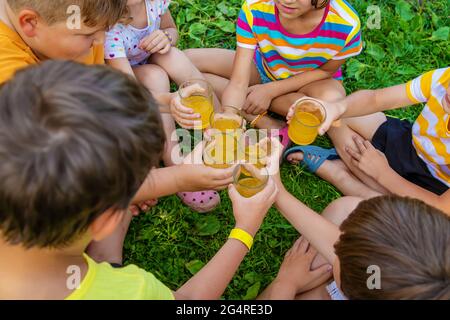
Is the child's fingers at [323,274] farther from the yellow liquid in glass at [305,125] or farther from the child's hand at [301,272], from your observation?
the yellow liquid in glass at [305,125]

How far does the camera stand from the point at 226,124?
2641mm

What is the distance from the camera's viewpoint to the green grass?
2.79 metres

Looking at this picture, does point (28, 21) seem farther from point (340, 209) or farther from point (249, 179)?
point (340, 209)

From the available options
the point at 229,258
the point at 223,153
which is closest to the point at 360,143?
A: the point at 223,153

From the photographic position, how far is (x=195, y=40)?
359cm

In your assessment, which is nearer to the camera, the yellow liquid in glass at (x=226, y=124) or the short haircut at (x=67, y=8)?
the short haircut at (x=67, y=8)

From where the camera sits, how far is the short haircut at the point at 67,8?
2.07 metres

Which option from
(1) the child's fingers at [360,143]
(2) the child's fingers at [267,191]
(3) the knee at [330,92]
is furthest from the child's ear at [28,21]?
(1) the child's fingers at [360,143]

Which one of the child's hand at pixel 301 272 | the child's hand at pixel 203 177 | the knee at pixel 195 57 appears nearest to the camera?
the child's hand at pixel 203 177

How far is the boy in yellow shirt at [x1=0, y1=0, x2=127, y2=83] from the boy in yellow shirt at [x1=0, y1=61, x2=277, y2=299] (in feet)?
2.61

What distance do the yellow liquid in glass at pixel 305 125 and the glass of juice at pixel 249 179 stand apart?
48cm

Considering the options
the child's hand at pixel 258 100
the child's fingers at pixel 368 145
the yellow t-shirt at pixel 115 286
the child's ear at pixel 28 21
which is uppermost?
the child's ear at pixel 28 21
